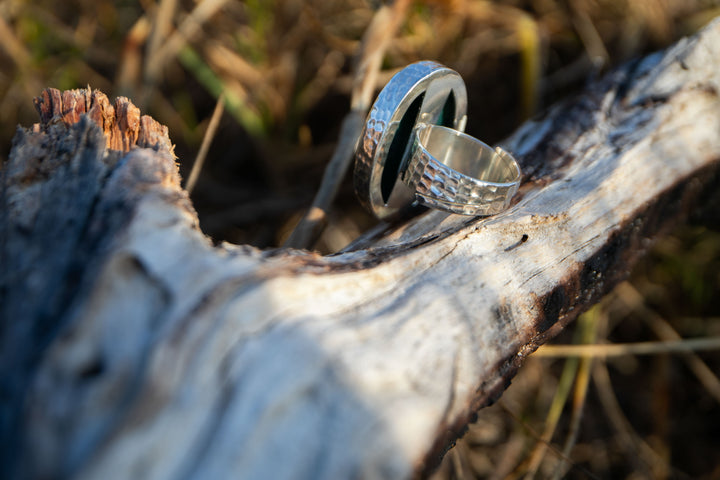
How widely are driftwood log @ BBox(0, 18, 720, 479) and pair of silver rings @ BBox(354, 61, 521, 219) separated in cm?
8

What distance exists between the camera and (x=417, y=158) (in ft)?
4.23

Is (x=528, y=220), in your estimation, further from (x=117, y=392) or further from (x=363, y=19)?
(x=363, y=19)

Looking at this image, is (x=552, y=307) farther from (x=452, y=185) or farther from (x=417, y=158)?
(x=417, y=158)

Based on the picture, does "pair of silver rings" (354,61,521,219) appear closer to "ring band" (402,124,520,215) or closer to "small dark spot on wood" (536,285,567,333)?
"ring band" (402,124,520,215)

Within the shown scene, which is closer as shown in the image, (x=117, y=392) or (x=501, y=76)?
(x=117, y=392)

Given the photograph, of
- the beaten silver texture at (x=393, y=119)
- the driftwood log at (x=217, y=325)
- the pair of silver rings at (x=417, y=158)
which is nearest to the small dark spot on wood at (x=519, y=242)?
the driftwood log at (x=217, y=325)

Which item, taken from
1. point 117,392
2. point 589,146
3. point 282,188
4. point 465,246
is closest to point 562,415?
point 589,146

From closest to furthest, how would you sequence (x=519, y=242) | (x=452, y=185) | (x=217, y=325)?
(x=217, y=325) < (x=519, y=242) < (x=452, y=185)

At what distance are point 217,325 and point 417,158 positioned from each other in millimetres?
713

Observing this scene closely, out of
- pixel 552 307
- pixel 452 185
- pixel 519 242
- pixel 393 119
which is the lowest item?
pixel 552 307

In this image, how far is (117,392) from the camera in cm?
71

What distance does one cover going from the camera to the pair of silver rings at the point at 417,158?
1208 millimetres

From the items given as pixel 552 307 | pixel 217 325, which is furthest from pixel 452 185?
pixel 217 325

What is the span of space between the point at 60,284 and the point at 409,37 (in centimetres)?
163
